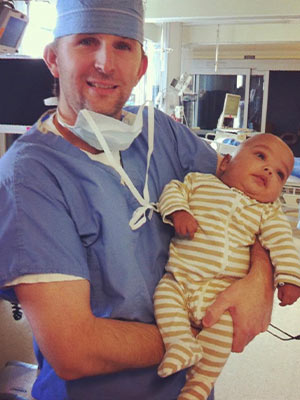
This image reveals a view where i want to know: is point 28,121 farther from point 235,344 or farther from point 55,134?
point 235,344

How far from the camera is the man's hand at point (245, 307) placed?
0.96 m

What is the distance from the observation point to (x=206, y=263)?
41.0 inches

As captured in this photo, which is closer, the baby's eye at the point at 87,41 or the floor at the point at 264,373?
the baby's eye at the point at 87,41

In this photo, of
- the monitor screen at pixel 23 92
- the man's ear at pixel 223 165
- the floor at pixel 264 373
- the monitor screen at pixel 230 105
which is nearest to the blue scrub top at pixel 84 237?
the man's ear at pixel 223 165

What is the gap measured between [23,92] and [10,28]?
468mm

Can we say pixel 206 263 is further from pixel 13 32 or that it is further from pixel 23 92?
pixel 23 92

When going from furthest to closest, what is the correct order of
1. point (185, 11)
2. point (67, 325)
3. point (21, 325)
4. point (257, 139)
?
1. point (185, 11)
2. point (21, 325)
3. point (257, 139)
4. point (67, 325)

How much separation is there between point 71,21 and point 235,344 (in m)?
0.76

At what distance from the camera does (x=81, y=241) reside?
0.91 meters

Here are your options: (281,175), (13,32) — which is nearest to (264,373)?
(281,175)

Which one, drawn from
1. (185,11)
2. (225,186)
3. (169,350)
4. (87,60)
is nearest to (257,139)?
(225,186)

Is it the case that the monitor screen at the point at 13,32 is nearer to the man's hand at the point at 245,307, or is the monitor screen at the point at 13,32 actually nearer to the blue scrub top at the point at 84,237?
the blue scrub top at the point at 84,237

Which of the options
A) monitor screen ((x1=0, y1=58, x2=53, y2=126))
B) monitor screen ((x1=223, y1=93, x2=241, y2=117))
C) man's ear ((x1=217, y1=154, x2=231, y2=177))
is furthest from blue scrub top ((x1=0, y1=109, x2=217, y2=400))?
monitor screen ((x1=223, y1=93, x2=241, y2=117))

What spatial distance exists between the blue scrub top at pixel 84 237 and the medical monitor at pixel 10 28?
1.38 meters
